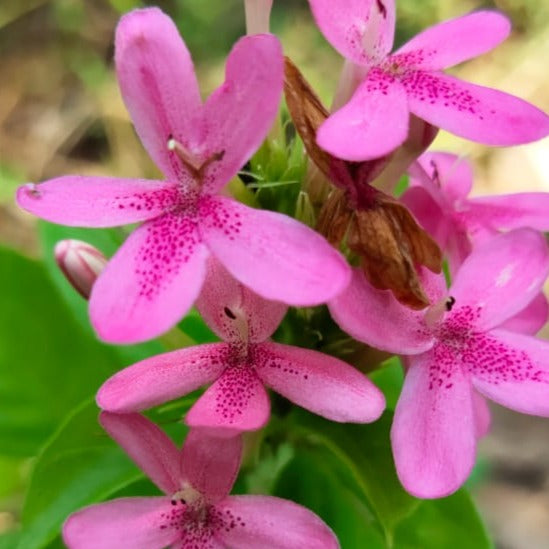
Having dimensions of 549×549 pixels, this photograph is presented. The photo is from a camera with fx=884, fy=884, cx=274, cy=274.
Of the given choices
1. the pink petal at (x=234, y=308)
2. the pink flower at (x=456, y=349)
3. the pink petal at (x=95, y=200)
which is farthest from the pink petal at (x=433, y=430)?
the pink petal at (x=95, y=200)

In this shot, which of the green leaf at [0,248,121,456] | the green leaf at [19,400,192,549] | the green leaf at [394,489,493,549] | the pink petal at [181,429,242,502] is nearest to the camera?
the pink petal at [181,429,242,502]

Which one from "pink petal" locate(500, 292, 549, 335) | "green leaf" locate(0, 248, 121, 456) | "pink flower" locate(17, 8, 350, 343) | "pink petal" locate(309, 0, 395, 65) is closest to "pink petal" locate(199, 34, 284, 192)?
"pink flower" locate(17, 8, 350, 343)

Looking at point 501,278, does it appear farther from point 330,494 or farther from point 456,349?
point 330,494

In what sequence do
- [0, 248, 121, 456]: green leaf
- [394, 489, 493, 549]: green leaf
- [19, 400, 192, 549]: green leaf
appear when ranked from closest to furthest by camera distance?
[19, 400, 192, 549]: green leaf, [394, 489, 493, 549]: green leaf, [0, 248, 121, 456]: green leaf

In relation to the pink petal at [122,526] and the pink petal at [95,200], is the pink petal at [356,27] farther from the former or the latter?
the pink petal at [122,526]

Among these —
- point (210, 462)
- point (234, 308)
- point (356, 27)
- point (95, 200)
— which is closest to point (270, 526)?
point (210, 462)

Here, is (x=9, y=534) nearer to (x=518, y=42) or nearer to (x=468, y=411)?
(x=468, y=411)

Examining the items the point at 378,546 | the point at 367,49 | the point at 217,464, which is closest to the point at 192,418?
the point at 217,464

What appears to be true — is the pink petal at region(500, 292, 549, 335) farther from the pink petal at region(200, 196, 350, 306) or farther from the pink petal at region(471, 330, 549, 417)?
the pink petal at region(200, 196, 350, 306)
